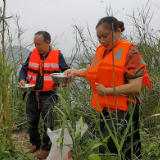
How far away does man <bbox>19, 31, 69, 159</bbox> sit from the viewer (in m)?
2.77

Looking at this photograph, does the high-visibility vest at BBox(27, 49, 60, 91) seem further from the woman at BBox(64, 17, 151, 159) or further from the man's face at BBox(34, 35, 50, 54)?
the woman at BBox(64, 17, 151, 159)

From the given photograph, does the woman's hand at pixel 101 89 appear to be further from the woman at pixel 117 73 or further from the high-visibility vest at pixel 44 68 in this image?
the high-visibility vest at pixel 44 68

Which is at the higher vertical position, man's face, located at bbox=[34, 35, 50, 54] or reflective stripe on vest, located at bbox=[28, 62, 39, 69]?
man's face, located at bbox=[34, 35, 50, 54]

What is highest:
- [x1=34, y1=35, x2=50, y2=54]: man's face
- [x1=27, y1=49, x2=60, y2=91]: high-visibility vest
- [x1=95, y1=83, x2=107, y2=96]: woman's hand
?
[x1=34, y1=35, x2=50, y2=54]: man's face

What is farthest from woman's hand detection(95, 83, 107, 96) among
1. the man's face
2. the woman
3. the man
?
the man's face

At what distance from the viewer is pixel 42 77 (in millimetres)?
2801

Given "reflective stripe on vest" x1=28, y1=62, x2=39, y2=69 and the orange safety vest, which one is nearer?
the orange safety vest

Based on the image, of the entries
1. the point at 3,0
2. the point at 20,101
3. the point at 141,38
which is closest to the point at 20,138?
the point at 20,101

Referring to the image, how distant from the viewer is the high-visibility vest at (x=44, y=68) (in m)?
2.77

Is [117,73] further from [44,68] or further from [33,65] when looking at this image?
[33,65]

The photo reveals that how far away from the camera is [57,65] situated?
2.83 meters

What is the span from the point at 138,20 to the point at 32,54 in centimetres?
179

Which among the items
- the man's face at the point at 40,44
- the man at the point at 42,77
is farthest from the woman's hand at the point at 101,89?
the man's face at the point at 40,44

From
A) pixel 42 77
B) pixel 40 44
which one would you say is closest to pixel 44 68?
pixel 42 77
